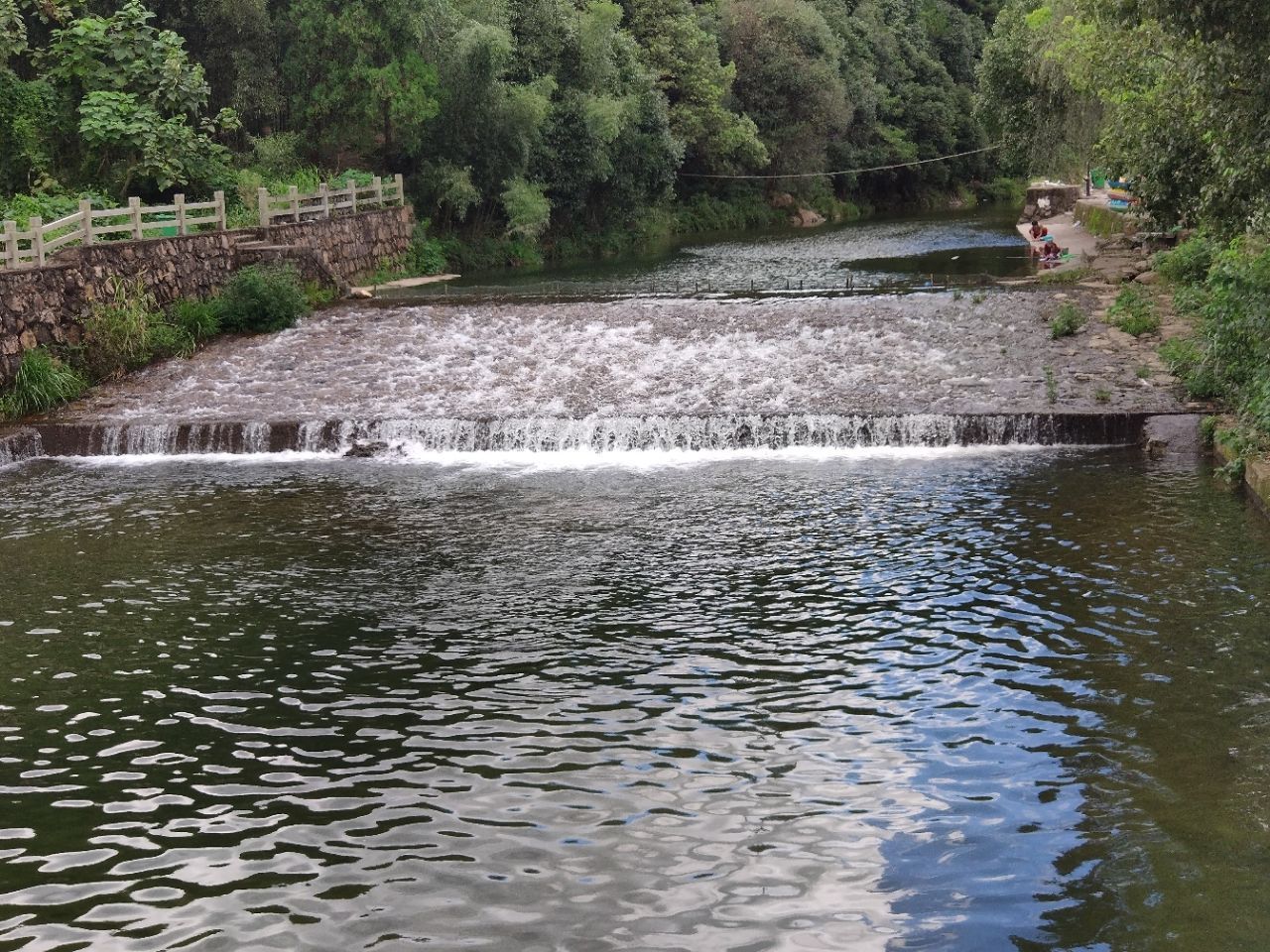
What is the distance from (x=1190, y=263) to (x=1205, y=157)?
782 cm

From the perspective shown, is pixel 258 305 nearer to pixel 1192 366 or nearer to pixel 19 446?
pixel 19 446

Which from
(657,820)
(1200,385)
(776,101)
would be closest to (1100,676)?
(657,820)

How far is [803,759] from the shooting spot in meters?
9.52

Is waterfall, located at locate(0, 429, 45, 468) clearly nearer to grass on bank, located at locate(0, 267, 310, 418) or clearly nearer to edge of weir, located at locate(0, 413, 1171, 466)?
edge of weir, located at locate(0, 413, 1171, 466)

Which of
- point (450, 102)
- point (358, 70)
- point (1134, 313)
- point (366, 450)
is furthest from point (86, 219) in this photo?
point (1134, 313)

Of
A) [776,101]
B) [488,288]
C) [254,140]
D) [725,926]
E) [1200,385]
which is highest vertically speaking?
[776,101]

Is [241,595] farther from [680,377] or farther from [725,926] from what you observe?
[680,377]

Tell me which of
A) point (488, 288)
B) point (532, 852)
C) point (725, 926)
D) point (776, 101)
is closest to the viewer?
point (725, 926)

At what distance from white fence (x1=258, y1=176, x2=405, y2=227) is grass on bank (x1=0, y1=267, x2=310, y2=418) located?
3.84 m

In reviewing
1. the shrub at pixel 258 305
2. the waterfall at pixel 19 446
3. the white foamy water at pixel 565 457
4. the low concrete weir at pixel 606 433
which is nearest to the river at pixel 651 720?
the white foamy water at pixel 565 457

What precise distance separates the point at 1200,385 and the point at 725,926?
1538 cm

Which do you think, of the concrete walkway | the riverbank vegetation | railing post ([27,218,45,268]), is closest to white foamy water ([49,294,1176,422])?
the riverbank vegetation

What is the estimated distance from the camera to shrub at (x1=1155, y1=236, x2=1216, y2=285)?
980 inches

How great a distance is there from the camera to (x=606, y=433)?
21.4m
